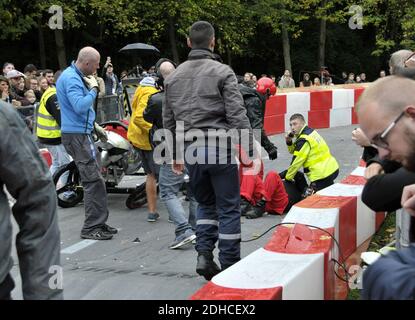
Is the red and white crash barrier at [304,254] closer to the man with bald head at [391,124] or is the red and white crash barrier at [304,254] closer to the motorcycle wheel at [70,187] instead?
the man with bald head at [391,124]

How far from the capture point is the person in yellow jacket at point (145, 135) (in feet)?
26.3

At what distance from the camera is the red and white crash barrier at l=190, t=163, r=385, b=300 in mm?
3410

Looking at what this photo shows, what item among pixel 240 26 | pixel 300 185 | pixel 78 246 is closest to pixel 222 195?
pixel 78 246

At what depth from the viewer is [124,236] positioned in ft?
25.0

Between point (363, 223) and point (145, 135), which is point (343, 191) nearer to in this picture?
point (363, 223)

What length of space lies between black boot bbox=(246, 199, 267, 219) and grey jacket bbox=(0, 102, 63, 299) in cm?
577

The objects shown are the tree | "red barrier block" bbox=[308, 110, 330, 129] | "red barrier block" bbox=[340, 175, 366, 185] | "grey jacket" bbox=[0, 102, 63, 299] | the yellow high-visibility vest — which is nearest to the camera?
"grey jacket" bbox=[0, 102, 63, 299]

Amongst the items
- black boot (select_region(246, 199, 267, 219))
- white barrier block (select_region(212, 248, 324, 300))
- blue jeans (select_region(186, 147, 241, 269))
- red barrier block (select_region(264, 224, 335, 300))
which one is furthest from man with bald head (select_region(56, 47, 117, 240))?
white barrier block (select_region(212, 248, 324, 300))

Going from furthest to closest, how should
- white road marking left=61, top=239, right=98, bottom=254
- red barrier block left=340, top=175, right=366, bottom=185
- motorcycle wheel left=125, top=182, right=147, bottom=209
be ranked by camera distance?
motorcycle wheel left=125, top=182, right=147, bottom=209, white road marking left=61, top=239, right=98, bottom=254, red barrier block left=340, top=175, right=366, bottom=185

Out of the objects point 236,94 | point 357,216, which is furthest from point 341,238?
point 236,94

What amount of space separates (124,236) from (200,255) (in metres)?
2.14

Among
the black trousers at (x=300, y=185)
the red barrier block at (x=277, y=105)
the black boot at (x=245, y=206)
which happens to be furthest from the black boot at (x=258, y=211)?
the red barrier block at (x=277, y=105)

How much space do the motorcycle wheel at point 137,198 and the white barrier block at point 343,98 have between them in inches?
369

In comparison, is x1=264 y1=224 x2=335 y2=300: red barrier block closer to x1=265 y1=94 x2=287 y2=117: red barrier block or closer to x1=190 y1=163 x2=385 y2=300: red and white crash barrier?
x1=190 y1=163 x2=385 y2=300: red and white crash barrier
